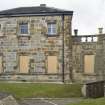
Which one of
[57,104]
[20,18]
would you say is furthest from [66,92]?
[20,18]

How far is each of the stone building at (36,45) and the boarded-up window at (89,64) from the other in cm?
157

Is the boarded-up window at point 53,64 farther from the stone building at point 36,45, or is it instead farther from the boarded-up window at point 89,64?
the boarded-up window at point 89,64

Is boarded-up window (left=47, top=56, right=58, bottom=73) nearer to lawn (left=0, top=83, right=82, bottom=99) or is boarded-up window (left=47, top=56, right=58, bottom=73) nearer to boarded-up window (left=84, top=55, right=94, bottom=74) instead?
boarded-up window (left=84, top=55, right=94, bottom=74)

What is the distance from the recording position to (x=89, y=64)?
144 ft

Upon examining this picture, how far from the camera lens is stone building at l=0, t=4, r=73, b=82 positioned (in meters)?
43.9

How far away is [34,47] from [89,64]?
19.2 ft

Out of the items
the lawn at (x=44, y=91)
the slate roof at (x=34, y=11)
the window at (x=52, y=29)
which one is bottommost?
the lawn at (x=44, y=91)

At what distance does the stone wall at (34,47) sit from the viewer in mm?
44000

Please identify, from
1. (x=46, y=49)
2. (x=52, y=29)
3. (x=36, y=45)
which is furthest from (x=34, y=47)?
(x=52, y=29)

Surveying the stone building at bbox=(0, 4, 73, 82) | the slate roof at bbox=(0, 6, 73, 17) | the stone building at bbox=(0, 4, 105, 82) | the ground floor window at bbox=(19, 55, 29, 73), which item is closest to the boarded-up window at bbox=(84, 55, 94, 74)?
the stone building at bbox=(0, 4, 105, 82)

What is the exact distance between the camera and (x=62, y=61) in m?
43.7

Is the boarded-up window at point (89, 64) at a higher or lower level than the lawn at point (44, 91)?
higher

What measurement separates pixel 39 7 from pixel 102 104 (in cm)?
2725

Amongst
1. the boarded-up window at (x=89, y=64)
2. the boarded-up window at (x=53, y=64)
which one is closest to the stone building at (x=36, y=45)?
the boarded-up window at (x=53, y=64)
